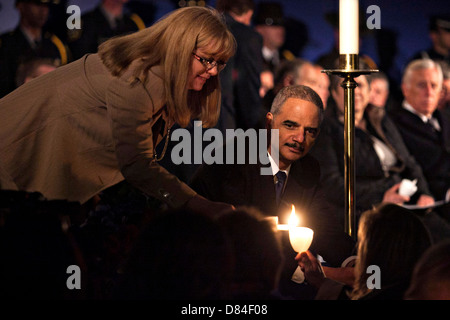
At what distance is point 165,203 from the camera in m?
2.57

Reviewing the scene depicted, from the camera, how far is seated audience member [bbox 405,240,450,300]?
203cm

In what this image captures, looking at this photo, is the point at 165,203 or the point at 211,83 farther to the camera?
the point at 211,83

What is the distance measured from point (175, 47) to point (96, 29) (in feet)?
10.3

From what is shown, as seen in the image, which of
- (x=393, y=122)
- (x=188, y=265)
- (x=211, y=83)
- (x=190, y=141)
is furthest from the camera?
(x=393, y=122)

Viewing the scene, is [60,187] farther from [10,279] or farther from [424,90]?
[424,90]

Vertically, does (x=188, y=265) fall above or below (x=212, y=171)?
below

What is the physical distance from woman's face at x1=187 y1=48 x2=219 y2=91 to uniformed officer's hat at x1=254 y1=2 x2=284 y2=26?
14.2ft

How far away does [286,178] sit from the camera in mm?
2867

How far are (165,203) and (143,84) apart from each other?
1.33ft

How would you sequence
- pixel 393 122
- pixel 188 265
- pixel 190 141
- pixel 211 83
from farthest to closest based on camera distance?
1. pixel 393 122
2. pixel 190 141
3. pixel 211 83
4. pixel 188 265

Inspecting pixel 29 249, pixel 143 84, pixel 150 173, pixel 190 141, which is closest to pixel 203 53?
pixel 143 84

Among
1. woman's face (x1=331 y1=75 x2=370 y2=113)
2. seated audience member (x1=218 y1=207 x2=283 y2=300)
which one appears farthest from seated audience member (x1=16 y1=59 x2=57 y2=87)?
seated audience member (x1=218 y1=207 x2=283 y2=300)

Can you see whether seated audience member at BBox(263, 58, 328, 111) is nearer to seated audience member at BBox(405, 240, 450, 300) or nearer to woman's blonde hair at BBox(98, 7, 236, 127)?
woman's blonde hair at BBox(98, 7, 236, 127)

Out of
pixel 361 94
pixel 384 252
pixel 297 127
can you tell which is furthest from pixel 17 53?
pixel 384 252
